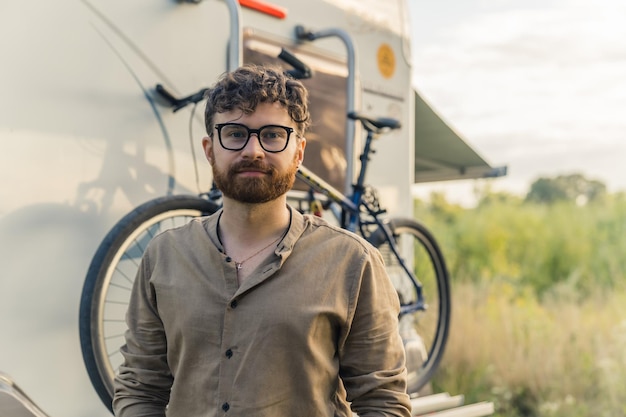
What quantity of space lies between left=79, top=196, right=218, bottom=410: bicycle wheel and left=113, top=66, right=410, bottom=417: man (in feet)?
2.75

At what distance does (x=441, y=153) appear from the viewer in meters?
6.41

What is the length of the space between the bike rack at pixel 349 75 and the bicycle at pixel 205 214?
6cm

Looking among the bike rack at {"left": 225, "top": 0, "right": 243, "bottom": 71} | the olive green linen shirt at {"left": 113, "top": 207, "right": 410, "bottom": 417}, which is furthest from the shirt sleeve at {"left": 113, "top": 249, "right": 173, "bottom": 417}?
the bike rack at {"left": 225, "top": 0, "right": 243, "bottom": 71}

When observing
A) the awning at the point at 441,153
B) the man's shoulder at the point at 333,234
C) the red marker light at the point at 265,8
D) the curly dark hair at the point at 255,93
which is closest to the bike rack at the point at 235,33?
the red marker light at the point at 265,8

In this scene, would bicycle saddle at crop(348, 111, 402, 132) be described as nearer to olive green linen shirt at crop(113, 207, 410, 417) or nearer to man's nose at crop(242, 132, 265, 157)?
olive green linen shirt at crop(113, 207, 410, 417)

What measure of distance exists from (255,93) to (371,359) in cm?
70

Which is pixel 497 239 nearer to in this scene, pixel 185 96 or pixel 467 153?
pixel 467 153

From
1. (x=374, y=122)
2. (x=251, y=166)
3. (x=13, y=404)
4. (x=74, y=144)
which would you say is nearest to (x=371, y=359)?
(x=251, y=166)

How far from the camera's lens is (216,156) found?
6.31ft

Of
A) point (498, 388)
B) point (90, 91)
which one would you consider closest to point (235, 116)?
point (90, 91)

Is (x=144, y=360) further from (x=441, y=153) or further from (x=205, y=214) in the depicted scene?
(x=441, y=153)

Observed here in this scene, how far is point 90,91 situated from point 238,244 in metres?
1.28

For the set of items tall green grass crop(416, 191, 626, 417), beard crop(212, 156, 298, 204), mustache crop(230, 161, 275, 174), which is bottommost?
tall green grass crop(416, 191, 626, 417)

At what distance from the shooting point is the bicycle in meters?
2.81
